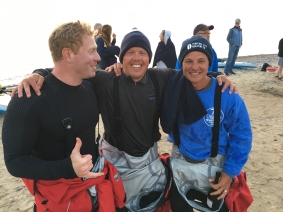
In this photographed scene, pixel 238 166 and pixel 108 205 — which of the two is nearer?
pixel 108 205

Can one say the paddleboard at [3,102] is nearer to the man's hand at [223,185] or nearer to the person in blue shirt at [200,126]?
the person in blue shirt at [200,126]

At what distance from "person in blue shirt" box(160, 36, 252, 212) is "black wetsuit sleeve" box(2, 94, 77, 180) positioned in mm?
1154

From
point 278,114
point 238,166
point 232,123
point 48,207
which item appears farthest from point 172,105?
point 278,114

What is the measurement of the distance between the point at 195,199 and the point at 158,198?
0.42 meters

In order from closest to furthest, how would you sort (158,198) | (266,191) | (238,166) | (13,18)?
1. (238,166)
2. (158,198)
3. (266,191)
4. (13,18)

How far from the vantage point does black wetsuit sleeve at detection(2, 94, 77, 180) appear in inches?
73.0

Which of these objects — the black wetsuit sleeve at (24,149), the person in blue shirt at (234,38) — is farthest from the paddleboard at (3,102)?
the person in blue shirt at (234,38)

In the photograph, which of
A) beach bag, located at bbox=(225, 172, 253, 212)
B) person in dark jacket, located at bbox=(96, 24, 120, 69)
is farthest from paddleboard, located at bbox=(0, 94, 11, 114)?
beach bag, located at bbox=(225, 172, 253, 212)

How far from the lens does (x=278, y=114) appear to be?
6.79 meters

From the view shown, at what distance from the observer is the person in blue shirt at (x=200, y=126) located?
2.39 metres

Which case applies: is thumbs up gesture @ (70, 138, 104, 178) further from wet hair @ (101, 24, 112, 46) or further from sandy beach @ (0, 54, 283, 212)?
wet hair @ (101, 24, 112, 46)

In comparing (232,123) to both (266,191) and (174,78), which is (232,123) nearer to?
(174,78)

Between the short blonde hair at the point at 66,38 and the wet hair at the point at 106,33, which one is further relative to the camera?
the wet hair at the point at 106,33

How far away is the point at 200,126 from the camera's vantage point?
2465 millimetres
